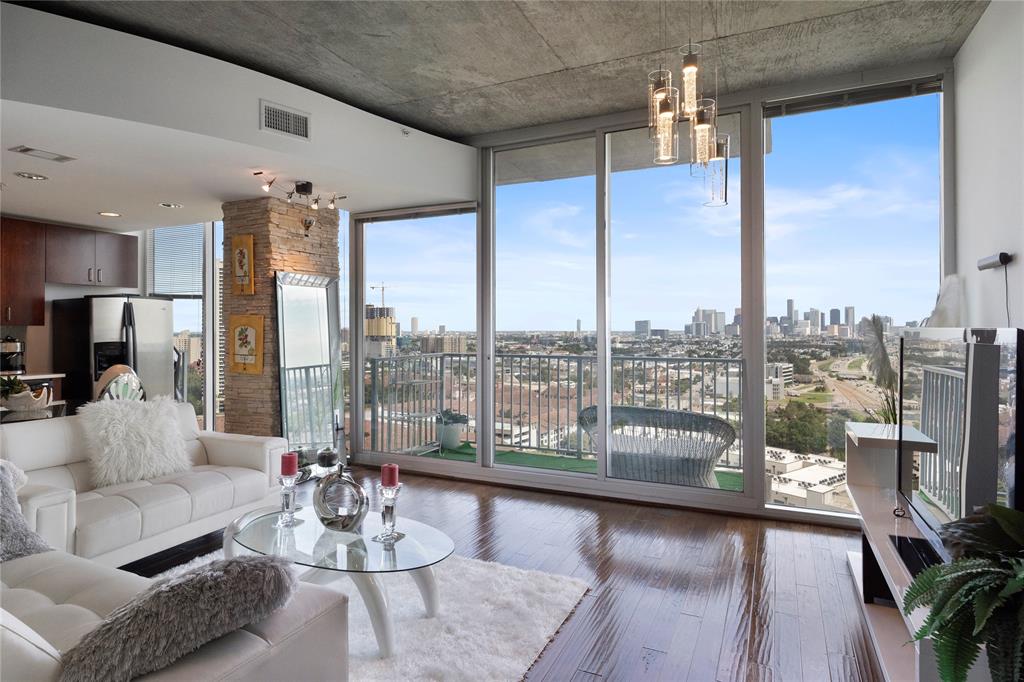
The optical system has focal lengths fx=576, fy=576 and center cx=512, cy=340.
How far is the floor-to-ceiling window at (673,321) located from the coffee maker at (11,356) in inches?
230

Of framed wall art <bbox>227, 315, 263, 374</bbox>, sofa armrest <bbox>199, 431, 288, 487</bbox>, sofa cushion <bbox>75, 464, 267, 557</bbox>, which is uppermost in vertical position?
framed wall art <bbox>227, 315, 263, 374</bbox>

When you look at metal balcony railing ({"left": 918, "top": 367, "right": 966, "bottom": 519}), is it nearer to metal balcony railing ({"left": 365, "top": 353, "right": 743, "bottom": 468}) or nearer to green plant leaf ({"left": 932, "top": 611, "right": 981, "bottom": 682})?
green plant leaf ({"left": 932, "top": 611, "right": 981, "bottom": 682})

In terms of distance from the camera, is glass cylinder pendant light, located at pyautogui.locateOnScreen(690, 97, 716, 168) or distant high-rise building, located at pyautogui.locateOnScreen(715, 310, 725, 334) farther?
distant high-rise building, located at pyautogui.locateOnScreen(715, 310, 725, 334)

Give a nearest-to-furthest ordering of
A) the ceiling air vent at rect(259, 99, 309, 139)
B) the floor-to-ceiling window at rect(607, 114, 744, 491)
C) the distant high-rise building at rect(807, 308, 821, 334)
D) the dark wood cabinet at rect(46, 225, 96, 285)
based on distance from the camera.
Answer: the ceiling air vent at rect(259, 99, 309, 139), the distant high-rise building at rect(807, 308, 821, 334), the floor-to-ceiling window at rect(607, 114, 744, 491), the dark wood cabinet at rect(46, 225, 96, 285)

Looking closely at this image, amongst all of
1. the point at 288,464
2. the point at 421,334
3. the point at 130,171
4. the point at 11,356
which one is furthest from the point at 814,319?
the point at 11,356

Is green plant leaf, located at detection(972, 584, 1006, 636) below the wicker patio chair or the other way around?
the other way around

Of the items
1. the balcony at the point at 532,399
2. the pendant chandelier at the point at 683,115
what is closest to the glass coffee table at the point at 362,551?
the pendant chandelier at the point at 683,115

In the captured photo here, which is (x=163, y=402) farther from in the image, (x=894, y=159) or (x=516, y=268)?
(x=894, y=159)

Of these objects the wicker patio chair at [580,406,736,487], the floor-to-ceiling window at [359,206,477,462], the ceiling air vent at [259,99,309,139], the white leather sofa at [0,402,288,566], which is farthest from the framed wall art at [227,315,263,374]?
the wicker patio chair at [580,406,736,487]

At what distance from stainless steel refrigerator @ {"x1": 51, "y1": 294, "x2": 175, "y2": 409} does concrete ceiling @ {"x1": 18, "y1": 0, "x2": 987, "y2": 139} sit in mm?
3772

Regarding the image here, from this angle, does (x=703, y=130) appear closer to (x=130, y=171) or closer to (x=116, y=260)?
(x=130, y=171)

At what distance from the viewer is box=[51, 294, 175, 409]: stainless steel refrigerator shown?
19.9 feet

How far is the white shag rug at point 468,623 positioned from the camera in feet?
7.04

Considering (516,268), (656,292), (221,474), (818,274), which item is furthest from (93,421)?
(818,274)
